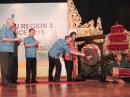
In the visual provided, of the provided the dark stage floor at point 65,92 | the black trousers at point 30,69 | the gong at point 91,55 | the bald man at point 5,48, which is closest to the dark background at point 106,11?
the gong at point 91,55

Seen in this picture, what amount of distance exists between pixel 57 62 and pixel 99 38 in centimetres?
88

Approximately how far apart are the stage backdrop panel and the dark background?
53 cm

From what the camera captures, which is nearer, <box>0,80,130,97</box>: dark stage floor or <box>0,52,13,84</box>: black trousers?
<box>0,80,130,97</box>: dark stage floor

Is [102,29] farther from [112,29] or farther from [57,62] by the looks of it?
[57,62]

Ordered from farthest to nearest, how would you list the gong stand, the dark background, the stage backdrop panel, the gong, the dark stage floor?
the dark background
the stage backdrop panel
the gong
the gong stand
the dark stage floor

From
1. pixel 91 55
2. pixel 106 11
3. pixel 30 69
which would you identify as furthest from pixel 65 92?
pixel 106 11

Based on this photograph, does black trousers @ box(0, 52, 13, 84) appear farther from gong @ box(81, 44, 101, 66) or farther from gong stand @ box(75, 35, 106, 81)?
gong @ box(81, 44, 101, 66)

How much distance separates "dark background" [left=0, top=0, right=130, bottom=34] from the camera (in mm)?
8406

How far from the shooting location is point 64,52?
22.3ft

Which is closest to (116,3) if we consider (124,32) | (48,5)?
(124,32)

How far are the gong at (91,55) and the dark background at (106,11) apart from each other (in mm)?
1356

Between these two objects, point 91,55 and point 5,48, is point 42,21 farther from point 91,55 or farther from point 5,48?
point 5,48

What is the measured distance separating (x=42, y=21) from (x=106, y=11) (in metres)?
1.54

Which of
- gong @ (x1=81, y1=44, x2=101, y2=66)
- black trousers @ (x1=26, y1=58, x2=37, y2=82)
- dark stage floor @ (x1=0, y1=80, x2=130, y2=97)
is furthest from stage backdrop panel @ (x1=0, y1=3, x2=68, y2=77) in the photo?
dark stage floor @ (x1=0, y1=80, x2=130, y2=97)
